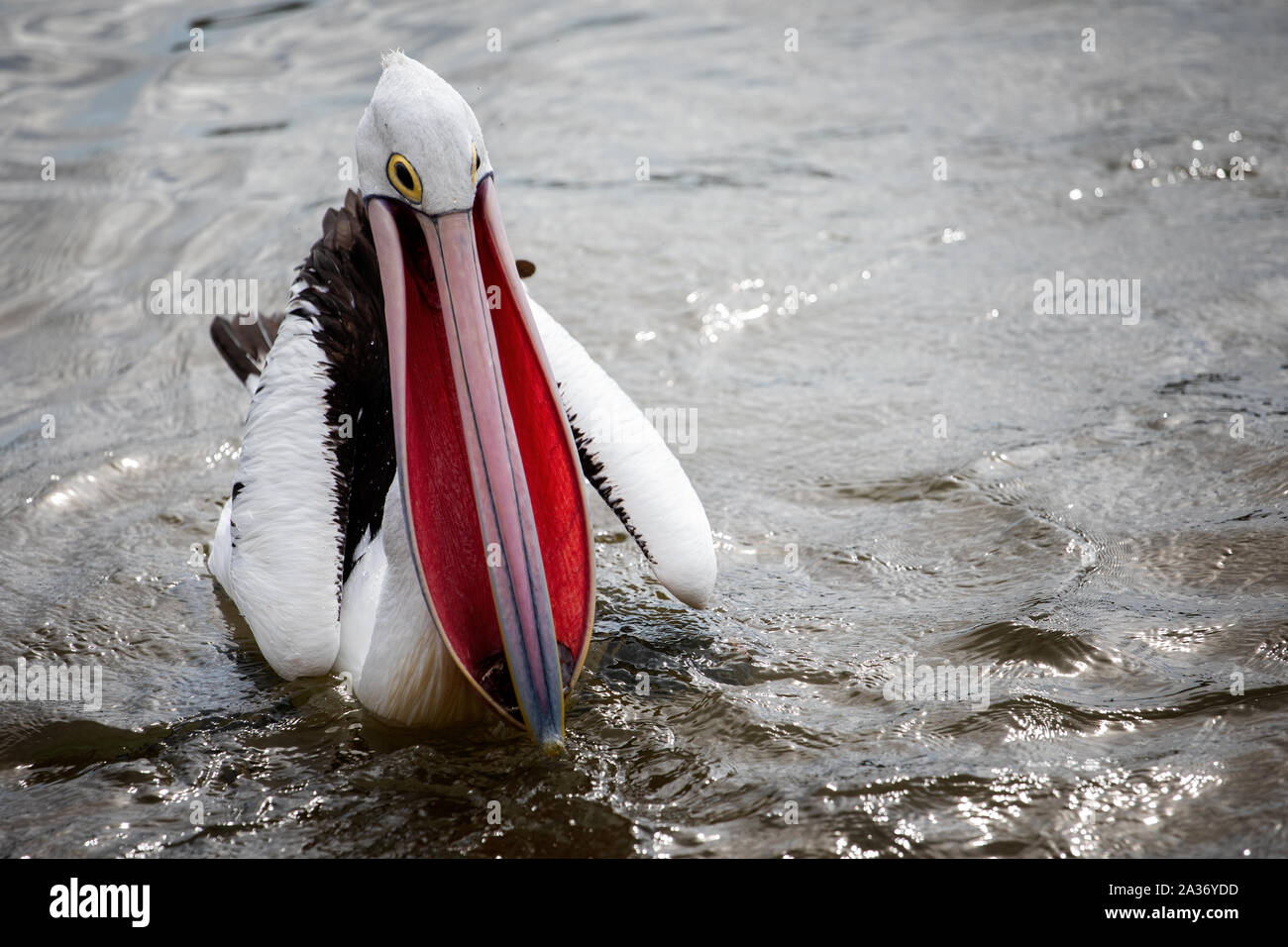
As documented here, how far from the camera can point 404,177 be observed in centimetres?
262

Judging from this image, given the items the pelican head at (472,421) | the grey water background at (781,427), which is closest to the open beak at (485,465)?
the pelican head at (472,421)

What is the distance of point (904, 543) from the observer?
13.2 ft

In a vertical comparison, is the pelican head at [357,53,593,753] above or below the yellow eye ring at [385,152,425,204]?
below

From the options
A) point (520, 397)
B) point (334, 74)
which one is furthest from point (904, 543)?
point (334, 74)

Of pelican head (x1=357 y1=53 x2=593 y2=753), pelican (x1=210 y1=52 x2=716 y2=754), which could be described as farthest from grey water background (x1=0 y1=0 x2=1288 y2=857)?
pelican head (x1=357 y1=53 x2=593 y2=753)

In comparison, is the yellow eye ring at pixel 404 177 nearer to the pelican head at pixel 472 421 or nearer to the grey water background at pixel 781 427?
the pelican head at pixel 472 421

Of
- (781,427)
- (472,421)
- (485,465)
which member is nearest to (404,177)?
(472,421)

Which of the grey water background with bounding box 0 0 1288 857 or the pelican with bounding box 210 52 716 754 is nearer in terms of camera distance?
the pelican with bounding box 210 52 716 754

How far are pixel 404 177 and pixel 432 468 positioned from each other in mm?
676

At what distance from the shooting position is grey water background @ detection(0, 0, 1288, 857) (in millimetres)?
2857

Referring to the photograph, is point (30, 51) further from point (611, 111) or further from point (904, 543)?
point (904, 543)

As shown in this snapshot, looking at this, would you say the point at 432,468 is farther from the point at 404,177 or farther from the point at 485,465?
the point at 404,177

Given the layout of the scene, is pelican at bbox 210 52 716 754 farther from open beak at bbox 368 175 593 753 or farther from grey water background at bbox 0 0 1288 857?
grey water background at bbox 0 0 1288 857

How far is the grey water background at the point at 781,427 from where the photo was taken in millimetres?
2857
